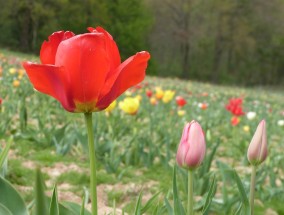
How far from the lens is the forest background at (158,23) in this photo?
32.1 m

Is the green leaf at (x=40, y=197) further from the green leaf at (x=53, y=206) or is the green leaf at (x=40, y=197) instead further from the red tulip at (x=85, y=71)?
the red tulip at (x=85, y=71)

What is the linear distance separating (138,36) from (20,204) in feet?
113

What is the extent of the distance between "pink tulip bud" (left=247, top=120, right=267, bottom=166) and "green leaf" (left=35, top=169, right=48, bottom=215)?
0.53 meters

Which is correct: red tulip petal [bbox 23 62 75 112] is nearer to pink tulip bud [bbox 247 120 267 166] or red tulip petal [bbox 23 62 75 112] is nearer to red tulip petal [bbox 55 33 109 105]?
red tulip petal [bbox 55 33 109 105]

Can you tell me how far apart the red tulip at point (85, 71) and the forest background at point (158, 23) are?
28677mm

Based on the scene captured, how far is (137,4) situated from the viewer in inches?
1371

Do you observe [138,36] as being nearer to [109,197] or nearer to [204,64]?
[204,64]

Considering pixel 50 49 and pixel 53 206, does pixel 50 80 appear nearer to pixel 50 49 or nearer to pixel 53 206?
pixel 50 49

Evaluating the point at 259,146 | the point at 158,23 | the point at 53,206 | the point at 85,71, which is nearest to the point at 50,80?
the point at 85,71

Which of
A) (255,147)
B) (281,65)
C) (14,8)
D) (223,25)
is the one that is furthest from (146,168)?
(281,65)

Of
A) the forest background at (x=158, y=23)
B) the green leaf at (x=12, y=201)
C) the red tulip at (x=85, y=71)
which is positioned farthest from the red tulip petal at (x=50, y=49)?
the forest background at (x=158, y=23)

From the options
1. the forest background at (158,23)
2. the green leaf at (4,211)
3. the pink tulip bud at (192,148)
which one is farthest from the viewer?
the forest background at (158,23)

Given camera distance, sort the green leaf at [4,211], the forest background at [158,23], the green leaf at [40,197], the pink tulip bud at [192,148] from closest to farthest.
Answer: the green leaf at [40,197]
the green leaf at [4,211]
the pink tulip bud at [192,148]
the forest background at [158,23]

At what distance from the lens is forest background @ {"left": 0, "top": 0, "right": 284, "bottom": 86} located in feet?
105
